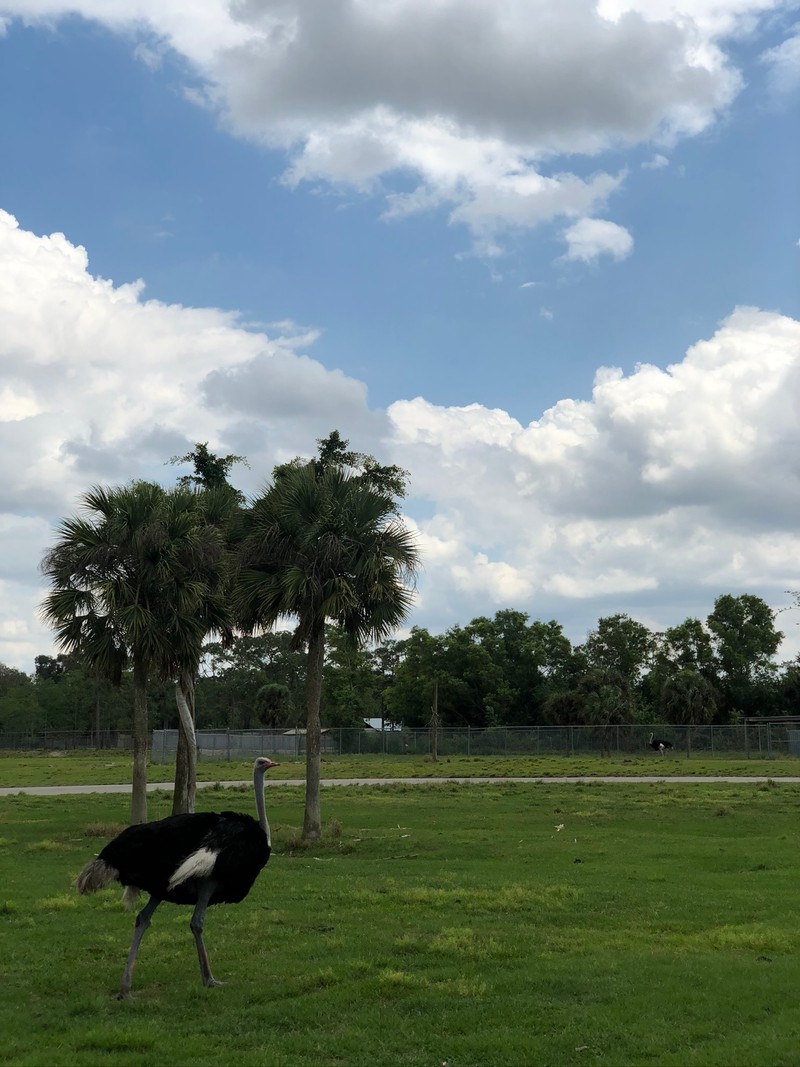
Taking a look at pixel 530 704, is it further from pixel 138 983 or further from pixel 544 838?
pixel 138 983

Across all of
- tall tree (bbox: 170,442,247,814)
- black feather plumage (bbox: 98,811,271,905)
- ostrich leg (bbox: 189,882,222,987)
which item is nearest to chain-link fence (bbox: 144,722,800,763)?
tall tree (bbox: 170,442,247,814)

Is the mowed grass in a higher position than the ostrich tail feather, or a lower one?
lower

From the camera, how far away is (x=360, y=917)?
44.1ft

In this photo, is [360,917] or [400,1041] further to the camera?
[360,917]

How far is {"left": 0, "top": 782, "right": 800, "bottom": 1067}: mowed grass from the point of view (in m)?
8.09

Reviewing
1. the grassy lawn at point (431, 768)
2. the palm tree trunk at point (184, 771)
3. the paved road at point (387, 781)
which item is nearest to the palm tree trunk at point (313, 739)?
the palm tree trunk at point (184, 771)

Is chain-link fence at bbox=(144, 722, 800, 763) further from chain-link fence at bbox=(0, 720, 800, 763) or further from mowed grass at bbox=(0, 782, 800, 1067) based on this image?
mowed grass at bbox=(0, 782, 800, 1067)

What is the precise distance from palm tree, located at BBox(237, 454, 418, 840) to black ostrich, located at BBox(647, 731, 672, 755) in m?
48.2

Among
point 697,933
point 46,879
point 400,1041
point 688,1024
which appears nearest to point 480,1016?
point 400,1041

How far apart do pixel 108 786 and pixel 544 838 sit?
24.3 m

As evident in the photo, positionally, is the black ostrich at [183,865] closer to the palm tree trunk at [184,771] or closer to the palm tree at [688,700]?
the palm tree trunk at [184,771]

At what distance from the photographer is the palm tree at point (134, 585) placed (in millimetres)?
23328

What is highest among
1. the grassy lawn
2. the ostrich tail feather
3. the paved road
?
the ostrich tail feather

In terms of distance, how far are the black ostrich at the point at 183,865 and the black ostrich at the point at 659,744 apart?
Result: 60770mm
